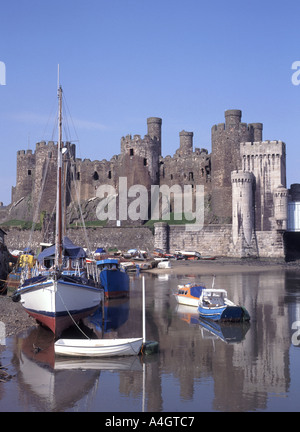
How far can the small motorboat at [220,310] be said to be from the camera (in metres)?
23.7

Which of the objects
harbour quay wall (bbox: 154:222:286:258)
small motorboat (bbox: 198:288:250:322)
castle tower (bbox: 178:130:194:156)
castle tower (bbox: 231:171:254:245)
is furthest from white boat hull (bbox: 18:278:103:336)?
castle tower (bbox: 178:130:194:156)

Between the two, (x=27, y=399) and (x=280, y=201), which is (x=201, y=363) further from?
(x=280, y=201)

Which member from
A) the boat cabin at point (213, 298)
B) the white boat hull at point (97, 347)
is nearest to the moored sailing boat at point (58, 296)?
the white boat hull at point (97, 347)

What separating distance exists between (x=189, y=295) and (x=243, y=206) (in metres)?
28.4

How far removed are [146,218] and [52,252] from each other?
127 ft

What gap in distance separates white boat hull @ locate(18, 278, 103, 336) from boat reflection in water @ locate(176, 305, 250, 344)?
16.6 feet

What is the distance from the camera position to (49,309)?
2088 centimetres

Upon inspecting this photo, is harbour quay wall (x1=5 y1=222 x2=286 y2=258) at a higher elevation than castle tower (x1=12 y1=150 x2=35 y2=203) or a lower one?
lower

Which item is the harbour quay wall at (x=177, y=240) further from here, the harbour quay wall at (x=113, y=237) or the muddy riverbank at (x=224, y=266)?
the muddy riverbank at (x=224, y=266)

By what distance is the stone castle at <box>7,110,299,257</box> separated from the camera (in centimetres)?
5581

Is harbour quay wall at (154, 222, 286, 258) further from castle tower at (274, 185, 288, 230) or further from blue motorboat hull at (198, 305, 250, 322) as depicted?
blue motorboat hull at (198, 305, 250, 322)

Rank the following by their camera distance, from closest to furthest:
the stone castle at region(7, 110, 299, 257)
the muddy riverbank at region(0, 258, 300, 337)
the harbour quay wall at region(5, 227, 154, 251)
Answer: the muddy riverbank at region(0, 258, 300, 337)
the stone castle at region(7, 110, 299, 257)
the harbour quay wall at region(5, 227, 154, 251)

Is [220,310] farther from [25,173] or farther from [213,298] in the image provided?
[25,173]
